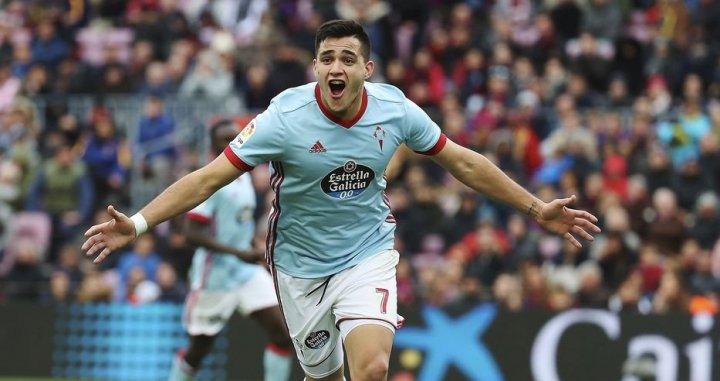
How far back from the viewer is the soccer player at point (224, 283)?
11977mm

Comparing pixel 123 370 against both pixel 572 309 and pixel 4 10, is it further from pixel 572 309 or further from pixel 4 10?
pixel 4 10

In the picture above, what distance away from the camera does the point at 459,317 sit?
1510 centimetres

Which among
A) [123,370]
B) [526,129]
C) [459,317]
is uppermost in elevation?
[526,129]

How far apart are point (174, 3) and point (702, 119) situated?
8.78 m

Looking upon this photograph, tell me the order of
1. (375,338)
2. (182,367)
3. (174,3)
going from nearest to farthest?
1. (375,338)
2. (182,367)
3. (174,3)

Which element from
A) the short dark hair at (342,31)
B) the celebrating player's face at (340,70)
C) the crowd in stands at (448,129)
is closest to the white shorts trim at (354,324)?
the celebrating player's face at (340,70)

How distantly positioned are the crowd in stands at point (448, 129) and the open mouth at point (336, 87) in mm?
7015

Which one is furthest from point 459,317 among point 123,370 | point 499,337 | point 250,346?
point 123,370

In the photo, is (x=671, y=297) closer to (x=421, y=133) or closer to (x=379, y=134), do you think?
(x=421, y=133)

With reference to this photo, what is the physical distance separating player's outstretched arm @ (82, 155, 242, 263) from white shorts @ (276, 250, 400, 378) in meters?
1.00

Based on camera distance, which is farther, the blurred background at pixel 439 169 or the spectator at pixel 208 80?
the spectator at pixel 208 80

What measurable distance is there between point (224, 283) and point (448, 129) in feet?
22.5

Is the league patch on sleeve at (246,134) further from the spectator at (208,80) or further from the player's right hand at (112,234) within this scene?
the spectator at (208,80)

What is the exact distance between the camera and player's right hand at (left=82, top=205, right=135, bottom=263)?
799 centimetres
